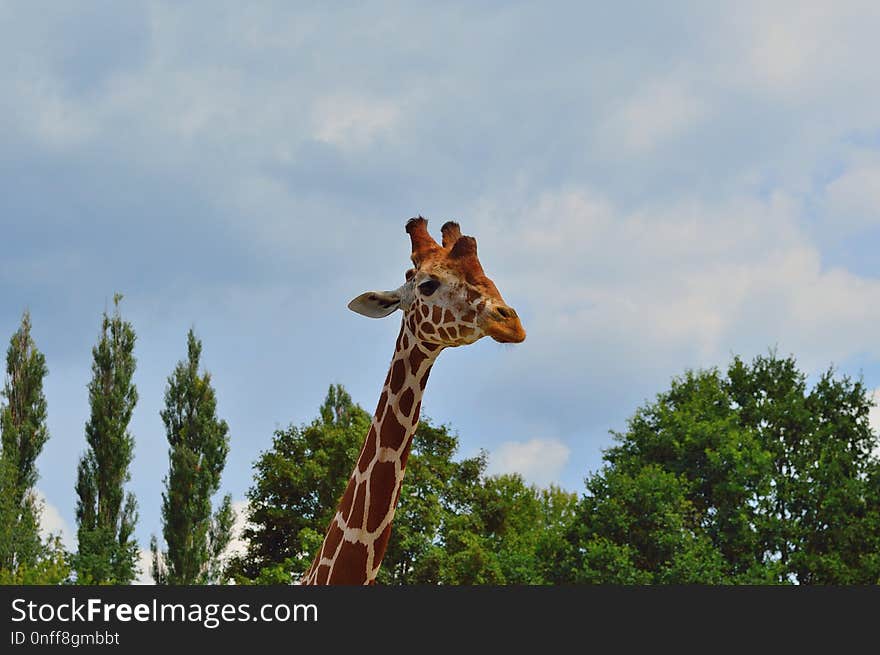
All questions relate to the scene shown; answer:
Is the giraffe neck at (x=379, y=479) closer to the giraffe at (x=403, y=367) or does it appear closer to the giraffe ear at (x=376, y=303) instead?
the giraffe at (x=403, y=367)

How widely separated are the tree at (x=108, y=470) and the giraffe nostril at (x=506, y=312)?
88.3 ft

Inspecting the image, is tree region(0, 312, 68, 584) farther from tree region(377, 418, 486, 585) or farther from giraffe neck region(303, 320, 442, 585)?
giraffe neck region(303, 320, 442, 585)

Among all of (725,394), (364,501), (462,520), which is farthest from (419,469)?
(364,501)

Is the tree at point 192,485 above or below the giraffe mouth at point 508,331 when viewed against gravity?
above

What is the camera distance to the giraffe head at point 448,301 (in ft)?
21.8

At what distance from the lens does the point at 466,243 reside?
7191 mm

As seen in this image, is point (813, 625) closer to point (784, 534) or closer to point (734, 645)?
point (734, 645)

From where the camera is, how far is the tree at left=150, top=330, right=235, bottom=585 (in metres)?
32.5

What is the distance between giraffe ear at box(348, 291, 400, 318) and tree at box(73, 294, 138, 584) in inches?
1014

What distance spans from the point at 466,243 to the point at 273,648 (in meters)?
3.18

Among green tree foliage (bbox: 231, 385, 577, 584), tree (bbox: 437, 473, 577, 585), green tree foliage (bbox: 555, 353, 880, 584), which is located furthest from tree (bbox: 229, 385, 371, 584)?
green tree foliage (bbox: 555, 353, 880, 584)

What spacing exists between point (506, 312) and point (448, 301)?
19.5 inches

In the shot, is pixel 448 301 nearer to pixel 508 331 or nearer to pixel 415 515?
pixel 508 331

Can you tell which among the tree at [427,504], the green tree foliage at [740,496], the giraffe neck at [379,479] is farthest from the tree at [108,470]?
the giraffe neck at [379,479]
